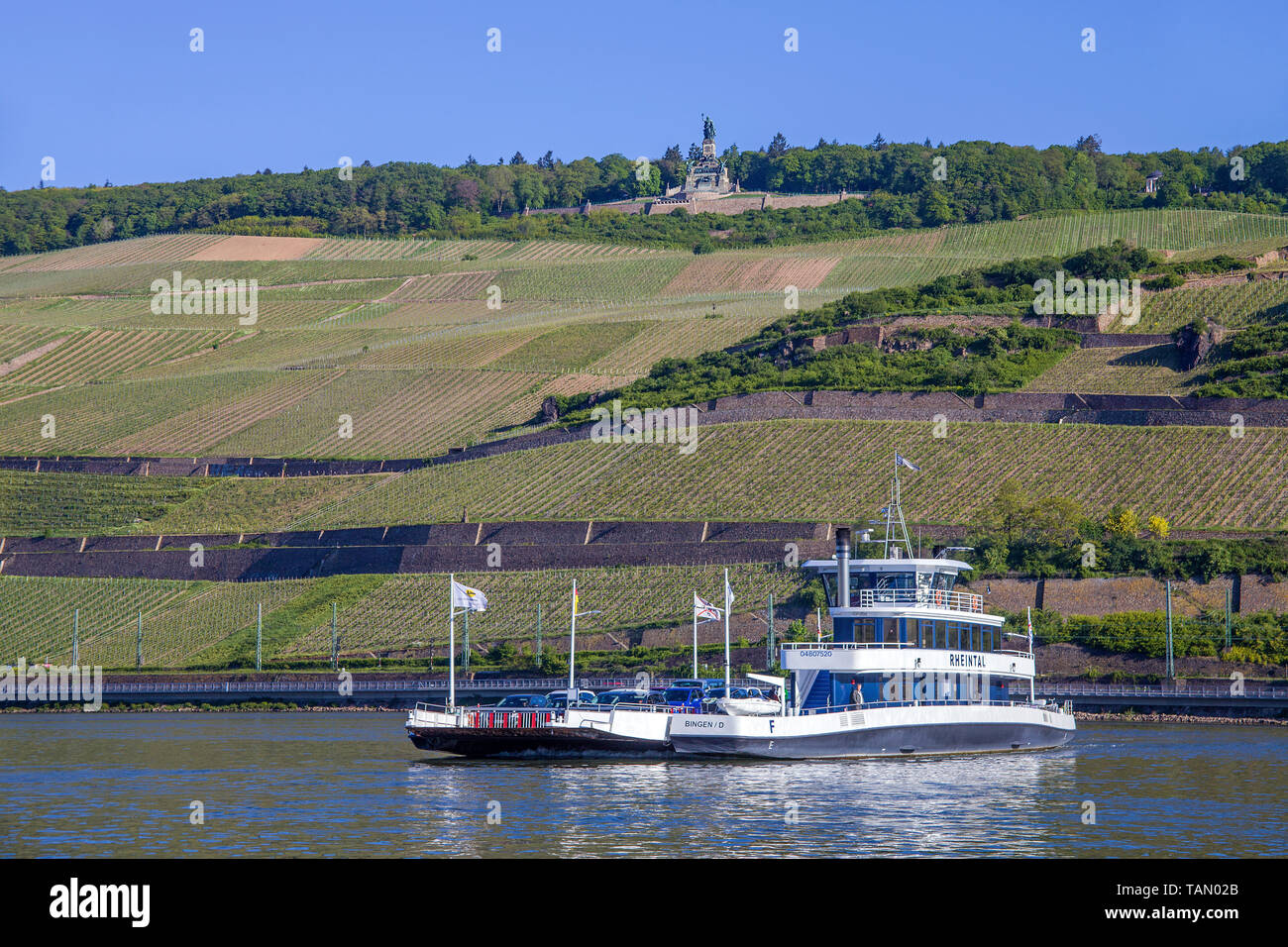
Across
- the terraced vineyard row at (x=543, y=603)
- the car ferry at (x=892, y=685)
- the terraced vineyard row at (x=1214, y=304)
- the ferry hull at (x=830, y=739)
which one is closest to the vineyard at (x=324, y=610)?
the terraced vineyard row at (x=543, y=603)

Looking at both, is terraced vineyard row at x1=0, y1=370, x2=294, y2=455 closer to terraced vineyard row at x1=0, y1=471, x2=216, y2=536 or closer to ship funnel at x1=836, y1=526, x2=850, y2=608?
terraced vineyard row at x1=0, y1=471, x2=216, y2=536

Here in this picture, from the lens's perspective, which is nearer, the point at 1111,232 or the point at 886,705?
the point at 886,705

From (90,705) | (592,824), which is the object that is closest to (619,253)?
(90,705)

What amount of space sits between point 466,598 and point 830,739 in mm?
10966

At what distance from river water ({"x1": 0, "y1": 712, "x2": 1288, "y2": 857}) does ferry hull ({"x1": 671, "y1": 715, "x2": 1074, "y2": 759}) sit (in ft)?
1.88

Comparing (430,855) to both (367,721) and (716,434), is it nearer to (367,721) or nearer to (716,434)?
(367,721)

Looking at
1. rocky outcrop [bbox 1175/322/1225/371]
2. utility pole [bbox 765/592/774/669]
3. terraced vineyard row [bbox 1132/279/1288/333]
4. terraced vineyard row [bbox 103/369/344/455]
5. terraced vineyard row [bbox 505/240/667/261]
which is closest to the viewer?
utility pole [bbox 765/592/774/669]

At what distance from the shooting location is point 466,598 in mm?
46188

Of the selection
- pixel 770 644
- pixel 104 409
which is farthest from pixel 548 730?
pixel 104 409

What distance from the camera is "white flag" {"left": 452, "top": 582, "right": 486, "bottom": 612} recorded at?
45.6 metres

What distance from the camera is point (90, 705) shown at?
73312mm

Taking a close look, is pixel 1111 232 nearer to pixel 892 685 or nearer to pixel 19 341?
pixel 19 341

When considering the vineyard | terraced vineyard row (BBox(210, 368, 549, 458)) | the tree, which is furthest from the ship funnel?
terraced vineyard row (BBox(210, 368, 549, 458))
